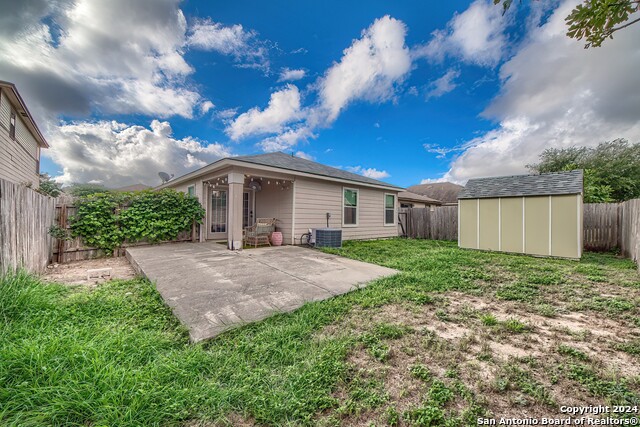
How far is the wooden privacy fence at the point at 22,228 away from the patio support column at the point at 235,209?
3.57 meters

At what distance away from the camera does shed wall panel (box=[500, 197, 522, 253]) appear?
23.7 ft

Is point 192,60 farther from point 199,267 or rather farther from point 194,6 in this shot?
point 199,267

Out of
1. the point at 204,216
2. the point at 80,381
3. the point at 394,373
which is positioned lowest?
the point at 394,373

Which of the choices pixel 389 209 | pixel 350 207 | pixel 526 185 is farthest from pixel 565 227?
pixel 350 207

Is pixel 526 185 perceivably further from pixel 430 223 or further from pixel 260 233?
pixel 260 233

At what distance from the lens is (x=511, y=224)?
7.38 meters

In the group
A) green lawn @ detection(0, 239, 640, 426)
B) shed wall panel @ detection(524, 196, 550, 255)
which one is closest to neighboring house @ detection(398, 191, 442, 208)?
shed wall panel @ detection(524, 196, 550, 255)

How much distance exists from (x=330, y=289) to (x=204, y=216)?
662 cm

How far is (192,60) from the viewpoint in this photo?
8.24 metres

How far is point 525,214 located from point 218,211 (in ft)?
33.8

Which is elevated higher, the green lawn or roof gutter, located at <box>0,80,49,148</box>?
roof gutter, located at <box>0,80,49,148</box>

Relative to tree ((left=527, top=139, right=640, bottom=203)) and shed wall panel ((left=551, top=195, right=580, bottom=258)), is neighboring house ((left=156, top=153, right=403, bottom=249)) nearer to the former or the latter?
shed wall panel ((left=551, top=195, right=580, bottom=258))

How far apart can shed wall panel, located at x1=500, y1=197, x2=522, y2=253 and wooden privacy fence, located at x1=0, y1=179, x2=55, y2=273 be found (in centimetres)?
1055

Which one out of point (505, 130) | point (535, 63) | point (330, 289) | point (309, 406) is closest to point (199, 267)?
point (330, 289)
